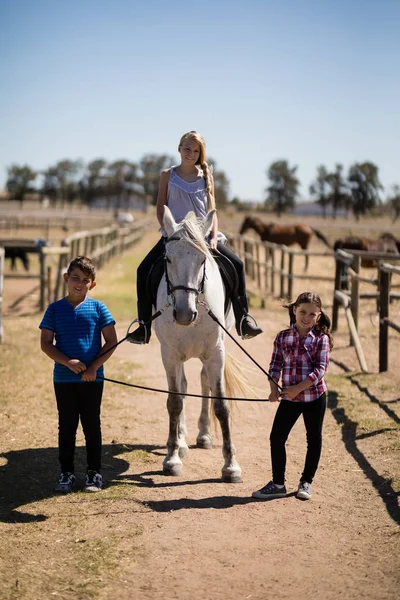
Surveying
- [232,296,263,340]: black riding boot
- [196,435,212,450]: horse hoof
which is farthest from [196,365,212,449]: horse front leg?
[232,296,263,340]: black riding boot

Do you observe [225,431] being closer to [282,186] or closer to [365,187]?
[365,187]

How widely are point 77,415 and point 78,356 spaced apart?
0.44 m

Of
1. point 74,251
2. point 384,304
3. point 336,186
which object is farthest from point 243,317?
point 336,186

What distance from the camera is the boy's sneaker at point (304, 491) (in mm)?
4562

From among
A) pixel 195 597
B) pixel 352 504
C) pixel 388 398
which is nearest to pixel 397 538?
pixel 352 504

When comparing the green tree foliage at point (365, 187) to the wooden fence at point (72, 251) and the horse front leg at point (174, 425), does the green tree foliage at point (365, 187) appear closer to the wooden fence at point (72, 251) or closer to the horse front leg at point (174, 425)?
the wooden fence at point (72, 251)

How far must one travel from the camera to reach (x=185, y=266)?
4.54m

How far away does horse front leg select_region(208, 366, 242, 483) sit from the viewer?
4953 mm

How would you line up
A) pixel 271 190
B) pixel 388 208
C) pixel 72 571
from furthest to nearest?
pixel 271 190
pixel 388 208
pixel 72 571

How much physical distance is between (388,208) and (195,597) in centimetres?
7526

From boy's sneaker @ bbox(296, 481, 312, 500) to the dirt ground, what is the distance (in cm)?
4

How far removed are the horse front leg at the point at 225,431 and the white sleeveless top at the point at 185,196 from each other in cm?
120

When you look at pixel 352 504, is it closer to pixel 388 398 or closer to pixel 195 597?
pixel 195 597

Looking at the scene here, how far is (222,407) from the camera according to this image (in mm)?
5145
